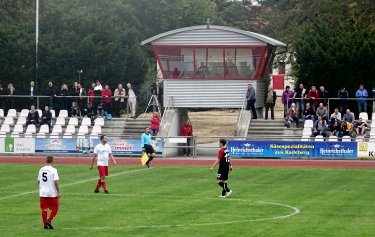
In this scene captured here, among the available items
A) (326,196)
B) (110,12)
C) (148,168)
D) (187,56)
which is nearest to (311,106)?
(187,56)

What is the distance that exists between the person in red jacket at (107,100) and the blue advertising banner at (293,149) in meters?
9.64

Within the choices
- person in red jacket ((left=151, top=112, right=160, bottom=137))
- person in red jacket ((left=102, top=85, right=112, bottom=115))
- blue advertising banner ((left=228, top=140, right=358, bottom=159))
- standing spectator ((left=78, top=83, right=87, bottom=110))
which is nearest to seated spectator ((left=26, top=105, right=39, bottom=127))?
standing spectator ((left=78, top=83, right=87, bottom=110))

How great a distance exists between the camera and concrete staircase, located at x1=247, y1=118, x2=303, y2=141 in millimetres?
54369

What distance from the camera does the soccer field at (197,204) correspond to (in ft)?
82.9

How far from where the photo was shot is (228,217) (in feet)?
90.8

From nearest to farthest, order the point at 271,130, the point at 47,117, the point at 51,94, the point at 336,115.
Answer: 1. the point at 336,115
2. the point at 271,130
3. the point at 47,117
4. the point at 51,94

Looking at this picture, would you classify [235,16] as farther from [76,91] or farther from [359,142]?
[359,142]

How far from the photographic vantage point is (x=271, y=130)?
56062 millimetres

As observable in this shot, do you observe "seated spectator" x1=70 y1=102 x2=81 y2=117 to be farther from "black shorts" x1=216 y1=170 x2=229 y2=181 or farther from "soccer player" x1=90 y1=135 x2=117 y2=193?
"black shorts" x1=216 y1=170 x2=229 y2=181

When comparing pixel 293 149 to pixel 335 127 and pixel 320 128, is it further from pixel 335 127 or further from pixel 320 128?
pixel 335 127

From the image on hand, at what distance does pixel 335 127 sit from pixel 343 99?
10.2 feet

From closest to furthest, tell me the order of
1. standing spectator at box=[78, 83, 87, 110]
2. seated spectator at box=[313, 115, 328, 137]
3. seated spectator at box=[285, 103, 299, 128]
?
seated spectator at box=[313, 115, 328, 137] < seated spectator at box=[285, 103, 299, 128] < standing spectator at box=[78, 83, 87, 110]

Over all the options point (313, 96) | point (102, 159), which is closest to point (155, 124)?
point (313, 96)

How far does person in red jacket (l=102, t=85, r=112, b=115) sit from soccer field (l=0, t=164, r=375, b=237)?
538 inches
